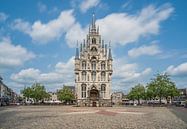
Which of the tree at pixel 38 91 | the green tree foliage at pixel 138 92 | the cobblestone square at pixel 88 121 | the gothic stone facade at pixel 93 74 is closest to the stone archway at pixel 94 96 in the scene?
the gothic stone facade at pixel 93 74

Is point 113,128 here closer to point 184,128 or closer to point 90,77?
point 184,128

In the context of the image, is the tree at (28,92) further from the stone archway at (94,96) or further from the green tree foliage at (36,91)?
the stone archway at (94,96)

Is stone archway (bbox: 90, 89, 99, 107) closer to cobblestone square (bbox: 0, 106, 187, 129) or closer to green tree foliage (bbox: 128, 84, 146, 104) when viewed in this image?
green tree foliage (bbox: 128, 84, 146, 104)

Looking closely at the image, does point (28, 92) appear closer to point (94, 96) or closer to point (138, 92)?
point (94, 96)

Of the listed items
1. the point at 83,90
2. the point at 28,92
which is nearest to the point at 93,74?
the point at 83,90

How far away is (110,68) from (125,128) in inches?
3730

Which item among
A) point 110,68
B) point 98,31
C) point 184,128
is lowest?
point 184,128

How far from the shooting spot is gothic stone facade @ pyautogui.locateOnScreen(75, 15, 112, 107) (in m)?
114

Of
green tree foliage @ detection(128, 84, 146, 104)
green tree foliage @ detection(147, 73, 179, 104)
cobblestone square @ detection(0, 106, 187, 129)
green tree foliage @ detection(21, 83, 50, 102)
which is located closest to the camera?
cobblestone square @ detection(0, 106, 187, 129)

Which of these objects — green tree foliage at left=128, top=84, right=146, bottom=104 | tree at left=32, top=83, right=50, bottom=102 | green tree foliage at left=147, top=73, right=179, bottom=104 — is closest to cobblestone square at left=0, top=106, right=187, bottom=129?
green tree foliage at left=147, top=73, right=179, bottom=104

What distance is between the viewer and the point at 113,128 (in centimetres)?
2222

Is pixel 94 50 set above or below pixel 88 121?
above

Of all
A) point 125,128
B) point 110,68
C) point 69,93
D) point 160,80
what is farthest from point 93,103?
point 125,128

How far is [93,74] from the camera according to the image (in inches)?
4579
